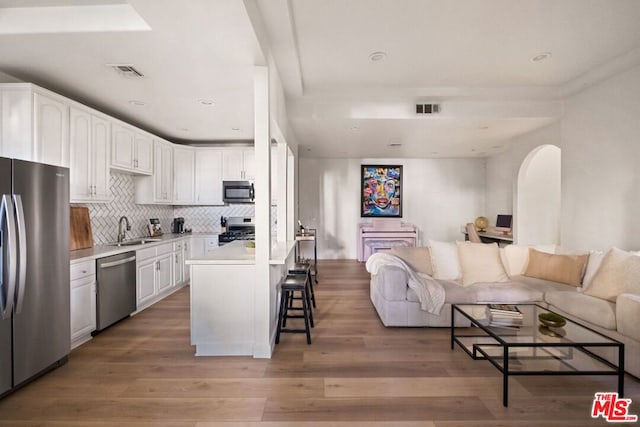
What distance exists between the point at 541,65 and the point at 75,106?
5098 mm

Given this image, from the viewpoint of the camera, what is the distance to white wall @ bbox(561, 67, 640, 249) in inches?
130

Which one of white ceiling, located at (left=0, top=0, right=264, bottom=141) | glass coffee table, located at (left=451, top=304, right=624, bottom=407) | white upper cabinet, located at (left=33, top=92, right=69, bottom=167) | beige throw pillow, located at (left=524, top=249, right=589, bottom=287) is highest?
white ceiling, located at (left=0, top=0, right=264, bottom=141)

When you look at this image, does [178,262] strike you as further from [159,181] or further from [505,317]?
[505,317]

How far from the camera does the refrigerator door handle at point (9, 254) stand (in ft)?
6.48

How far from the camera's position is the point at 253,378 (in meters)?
2.27

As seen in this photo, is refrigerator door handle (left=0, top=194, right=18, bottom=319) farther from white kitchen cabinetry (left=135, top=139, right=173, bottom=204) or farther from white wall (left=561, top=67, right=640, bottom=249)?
white wall (left=561, top=67, right=640, bottom=249)

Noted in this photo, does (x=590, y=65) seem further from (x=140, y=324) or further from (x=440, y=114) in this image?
(x=140, y=324)

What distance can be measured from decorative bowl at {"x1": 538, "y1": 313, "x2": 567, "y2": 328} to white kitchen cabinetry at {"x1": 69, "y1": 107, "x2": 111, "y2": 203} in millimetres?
4467

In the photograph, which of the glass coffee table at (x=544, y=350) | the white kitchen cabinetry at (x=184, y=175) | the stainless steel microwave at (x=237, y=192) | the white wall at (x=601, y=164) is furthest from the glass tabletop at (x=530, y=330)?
the white kitchen cabinetry at (x=184, y=175)

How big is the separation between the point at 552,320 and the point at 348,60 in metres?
3.03

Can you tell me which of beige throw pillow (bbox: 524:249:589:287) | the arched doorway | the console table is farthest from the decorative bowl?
the console table

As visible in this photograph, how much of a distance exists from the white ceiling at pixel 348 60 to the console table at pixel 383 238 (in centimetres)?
256

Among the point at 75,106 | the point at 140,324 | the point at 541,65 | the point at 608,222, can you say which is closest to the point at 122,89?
the point at 75,106

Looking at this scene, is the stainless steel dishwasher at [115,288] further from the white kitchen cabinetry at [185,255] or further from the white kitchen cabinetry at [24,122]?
the white kitchen cabinetry at [185,255]
